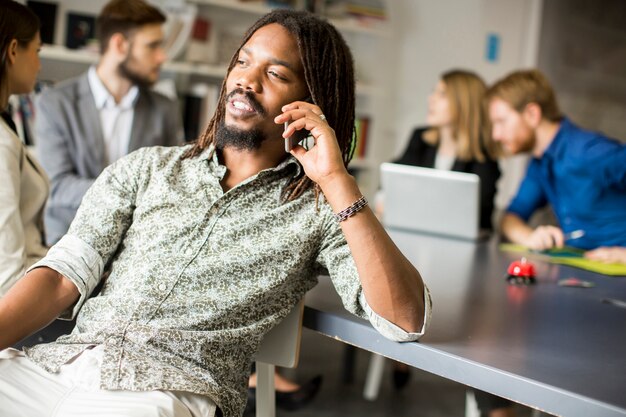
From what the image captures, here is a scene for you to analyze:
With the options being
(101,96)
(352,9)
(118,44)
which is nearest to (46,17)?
(118,44)

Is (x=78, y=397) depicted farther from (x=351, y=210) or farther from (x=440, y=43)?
(x=440, y=43)

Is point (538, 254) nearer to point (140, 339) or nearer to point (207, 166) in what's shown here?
point (207, 166)

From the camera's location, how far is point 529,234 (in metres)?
2.79

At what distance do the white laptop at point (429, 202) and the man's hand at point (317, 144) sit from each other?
1240 millimetres

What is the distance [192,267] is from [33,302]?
0.27 m

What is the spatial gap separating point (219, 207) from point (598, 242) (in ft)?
5.90

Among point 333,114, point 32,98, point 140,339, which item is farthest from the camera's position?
point 32,98

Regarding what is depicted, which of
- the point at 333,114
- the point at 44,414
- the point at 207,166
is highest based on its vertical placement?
the point at 333,114

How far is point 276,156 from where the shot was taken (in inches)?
63.3

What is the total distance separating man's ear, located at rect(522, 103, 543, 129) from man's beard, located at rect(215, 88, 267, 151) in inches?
65.5

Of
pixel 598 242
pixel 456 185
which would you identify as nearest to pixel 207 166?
pixel 456 185

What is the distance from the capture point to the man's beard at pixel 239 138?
1.54m

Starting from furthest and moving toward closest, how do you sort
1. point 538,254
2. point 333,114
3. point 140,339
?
Result: point 538,254, point 333,114, point 140,339

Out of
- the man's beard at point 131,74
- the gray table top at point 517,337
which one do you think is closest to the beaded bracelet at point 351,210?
the gray table top at point 517,337
